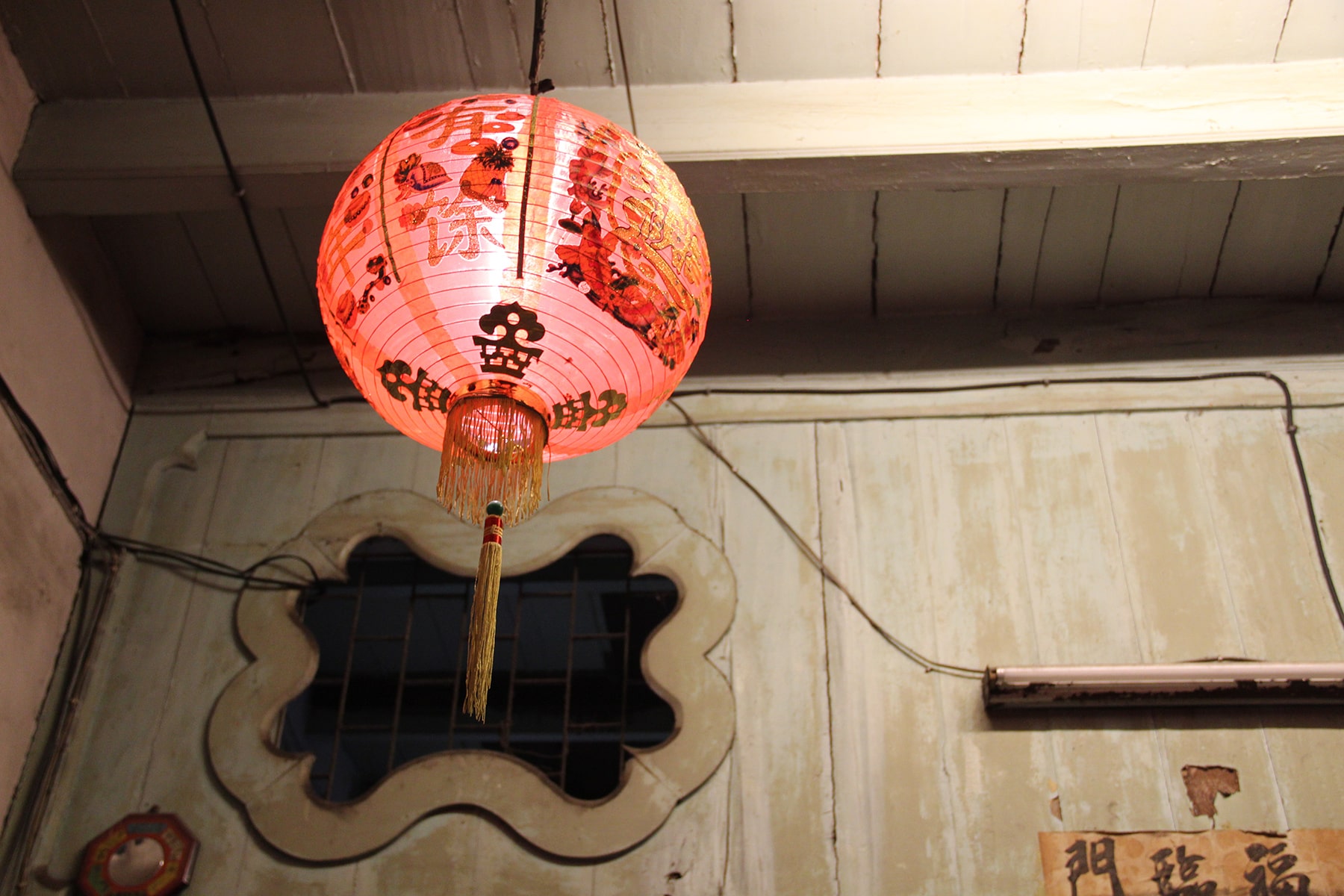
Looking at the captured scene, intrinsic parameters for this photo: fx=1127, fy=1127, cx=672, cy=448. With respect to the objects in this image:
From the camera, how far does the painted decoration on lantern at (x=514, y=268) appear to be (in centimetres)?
169

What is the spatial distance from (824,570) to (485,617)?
4.00ft

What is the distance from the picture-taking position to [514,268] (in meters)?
1.68

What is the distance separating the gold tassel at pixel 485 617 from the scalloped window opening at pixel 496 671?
83 centimetres

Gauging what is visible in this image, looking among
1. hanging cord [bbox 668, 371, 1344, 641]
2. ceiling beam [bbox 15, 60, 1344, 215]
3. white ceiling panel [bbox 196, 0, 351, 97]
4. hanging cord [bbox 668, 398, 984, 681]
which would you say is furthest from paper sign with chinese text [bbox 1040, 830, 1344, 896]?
white ceiling panel [bbox 196, 0, 351, 97]

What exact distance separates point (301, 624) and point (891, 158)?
6.07ft

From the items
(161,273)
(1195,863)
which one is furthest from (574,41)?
(1195,863)

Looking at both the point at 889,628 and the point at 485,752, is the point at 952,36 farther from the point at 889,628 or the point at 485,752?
the point at 485,752

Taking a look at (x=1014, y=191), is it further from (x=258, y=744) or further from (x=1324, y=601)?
(x=258, y=744)

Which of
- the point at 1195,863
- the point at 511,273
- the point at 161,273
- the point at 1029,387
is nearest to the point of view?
the point at 511,273

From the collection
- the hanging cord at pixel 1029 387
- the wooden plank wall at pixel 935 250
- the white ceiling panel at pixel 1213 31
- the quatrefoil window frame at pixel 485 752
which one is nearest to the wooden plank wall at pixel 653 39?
the white ceiling panel at pixel 1213 31

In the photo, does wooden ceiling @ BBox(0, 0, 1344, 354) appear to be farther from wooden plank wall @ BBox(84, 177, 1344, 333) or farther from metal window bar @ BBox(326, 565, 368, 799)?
metal window bar @ BBox(326, 565, 368, 799)

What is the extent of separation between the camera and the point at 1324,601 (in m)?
2.70

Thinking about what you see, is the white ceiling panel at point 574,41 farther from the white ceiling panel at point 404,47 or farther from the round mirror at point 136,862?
the round mirror at point 136,862

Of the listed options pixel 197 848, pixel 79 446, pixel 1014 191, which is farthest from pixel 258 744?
pixel 1014 191
